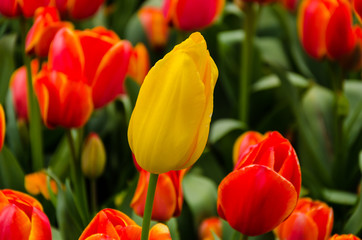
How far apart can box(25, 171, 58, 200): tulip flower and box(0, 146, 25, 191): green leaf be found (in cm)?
3

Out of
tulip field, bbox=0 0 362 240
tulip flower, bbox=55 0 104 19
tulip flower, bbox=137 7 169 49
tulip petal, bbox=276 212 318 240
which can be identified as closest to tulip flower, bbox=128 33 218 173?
tulip field, bbox=0 0 362 240

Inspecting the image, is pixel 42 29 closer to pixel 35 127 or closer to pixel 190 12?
pixel 35 127

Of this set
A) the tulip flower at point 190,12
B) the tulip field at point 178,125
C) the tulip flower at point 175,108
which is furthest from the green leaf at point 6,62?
the tulip flower at point 175,108

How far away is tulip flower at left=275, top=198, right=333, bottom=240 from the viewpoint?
674 millimetres

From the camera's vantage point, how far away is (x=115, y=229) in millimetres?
519

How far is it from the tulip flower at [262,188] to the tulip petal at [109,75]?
11.7 inches

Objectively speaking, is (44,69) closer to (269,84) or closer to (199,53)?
(199,53)

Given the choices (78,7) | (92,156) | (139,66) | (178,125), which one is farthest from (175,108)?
(139,66)

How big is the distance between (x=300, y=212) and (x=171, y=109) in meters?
0.28

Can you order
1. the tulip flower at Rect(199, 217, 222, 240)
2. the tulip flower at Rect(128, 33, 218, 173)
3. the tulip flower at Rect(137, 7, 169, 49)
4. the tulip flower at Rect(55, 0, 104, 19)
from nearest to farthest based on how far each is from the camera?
the tulip flower at Rect(128, 33, 218, 173)
the tulip flower at Rect(199, 217, 222, 240)
the tulip flower at Rect(55, 0, 104, 19)
the tulip flower at Rect(137, 7, 169, 49)

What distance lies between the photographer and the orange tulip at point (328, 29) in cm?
101

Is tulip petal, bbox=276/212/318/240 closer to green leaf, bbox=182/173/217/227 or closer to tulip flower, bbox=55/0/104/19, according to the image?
green leaf, bbox=182/173/217/227

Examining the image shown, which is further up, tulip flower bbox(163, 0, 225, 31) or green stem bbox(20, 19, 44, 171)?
tulip flower bbox(163, 0, 225, 31)

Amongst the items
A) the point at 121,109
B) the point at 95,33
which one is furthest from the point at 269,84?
the point at 95,33
